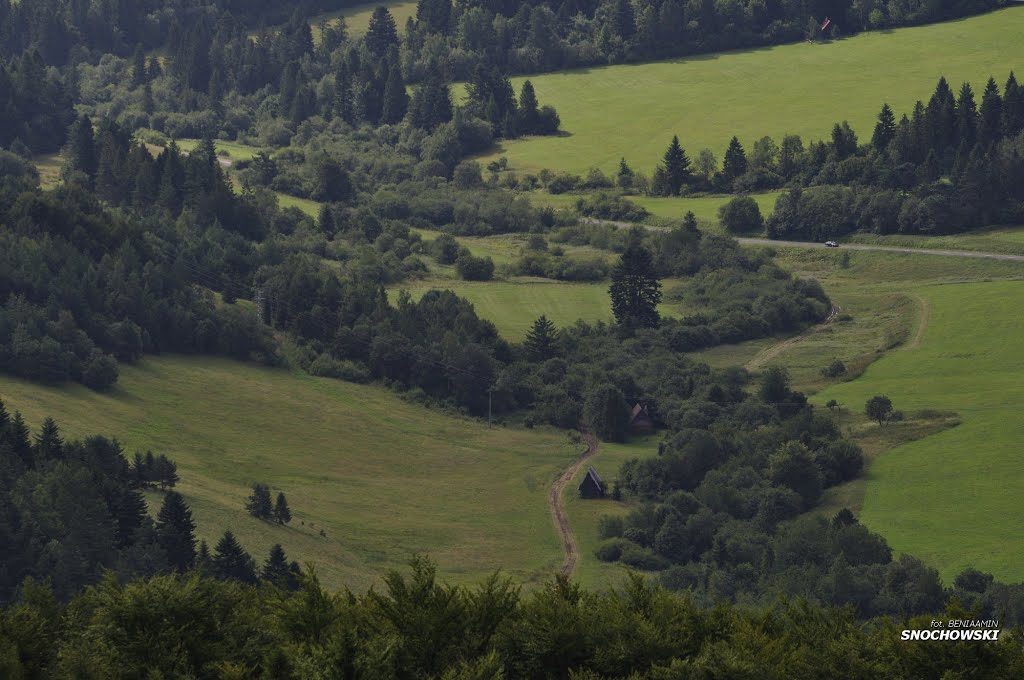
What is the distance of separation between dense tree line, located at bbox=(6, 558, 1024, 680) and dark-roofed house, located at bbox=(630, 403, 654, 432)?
8273cm

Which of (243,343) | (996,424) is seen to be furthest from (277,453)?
(996,424)

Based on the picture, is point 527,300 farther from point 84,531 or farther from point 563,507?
point 84,531

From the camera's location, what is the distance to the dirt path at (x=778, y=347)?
14950 centimetres

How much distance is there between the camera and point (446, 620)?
164 feet

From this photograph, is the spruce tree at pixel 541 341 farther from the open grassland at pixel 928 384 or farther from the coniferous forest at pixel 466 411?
the open grassland at pixel 928 384

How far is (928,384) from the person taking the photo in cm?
13412

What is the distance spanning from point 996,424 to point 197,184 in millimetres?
87657

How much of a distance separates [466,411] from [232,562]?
4851 centimetres

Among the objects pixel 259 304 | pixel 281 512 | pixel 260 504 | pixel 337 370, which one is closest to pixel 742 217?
pixel 259 304

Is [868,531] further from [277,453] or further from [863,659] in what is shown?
[863,659]

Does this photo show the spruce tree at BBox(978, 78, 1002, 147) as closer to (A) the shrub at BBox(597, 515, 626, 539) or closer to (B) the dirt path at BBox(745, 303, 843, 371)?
(B) the dirt path at BBox(745, 303, 843, 371)

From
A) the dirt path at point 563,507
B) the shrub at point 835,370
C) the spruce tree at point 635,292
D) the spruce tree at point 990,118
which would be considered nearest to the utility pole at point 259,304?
the dirt path at point 563,507

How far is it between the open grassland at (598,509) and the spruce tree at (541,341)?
1828 cm

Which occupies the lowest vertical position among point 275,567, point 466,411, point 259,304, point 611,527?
point 611,527
